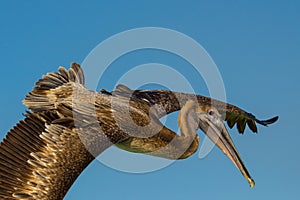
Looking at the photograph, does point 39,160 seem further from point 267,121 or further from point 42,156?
point 267,121

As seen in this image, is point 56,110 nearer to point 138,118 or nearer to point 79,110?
point 79,110

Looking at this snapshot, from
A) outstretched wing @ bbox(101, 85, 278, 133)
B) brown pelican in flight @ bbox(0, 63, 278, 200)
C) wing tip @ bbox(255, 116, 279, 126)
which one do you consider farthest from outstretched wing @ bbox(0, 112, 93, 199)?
wing tip @ bbox(255, 116, 279, 126)

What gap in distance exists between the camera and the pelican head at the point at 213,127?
1448cm

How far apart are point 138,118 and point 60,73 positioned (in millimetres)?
2205

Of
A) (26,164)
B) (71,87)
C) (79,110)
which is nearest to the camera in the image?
(26,164)

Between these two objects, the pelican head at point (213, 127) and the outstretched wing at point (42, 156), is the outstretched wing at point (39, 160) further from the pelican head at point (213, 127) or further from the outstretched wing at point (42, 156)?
the pelican head at point (213, 127)

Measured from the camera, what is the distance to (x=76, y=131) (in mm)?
12062

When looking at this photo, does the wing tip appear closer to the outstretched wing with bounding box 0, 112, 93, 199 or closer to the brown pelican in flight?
the brown pelican in flight

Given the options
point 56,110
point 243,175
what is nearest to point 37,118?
point 56,110

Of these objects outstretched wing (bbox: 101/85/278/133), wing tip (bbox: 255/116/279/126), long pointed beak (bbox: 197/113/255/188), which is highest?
outstretched wing (bbox: 101/85/278/133)

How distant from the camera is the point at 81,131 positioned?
12.1 metres

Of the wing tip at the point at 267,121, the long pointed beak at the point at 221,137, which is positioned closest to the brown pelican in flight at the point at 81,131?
the long pointed beak at the point at 221,137

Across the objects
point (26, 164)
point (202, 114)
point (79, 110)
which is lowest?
point (26, 164)

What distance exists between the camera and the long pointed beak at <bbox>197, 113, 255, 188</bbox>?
14.4 m
